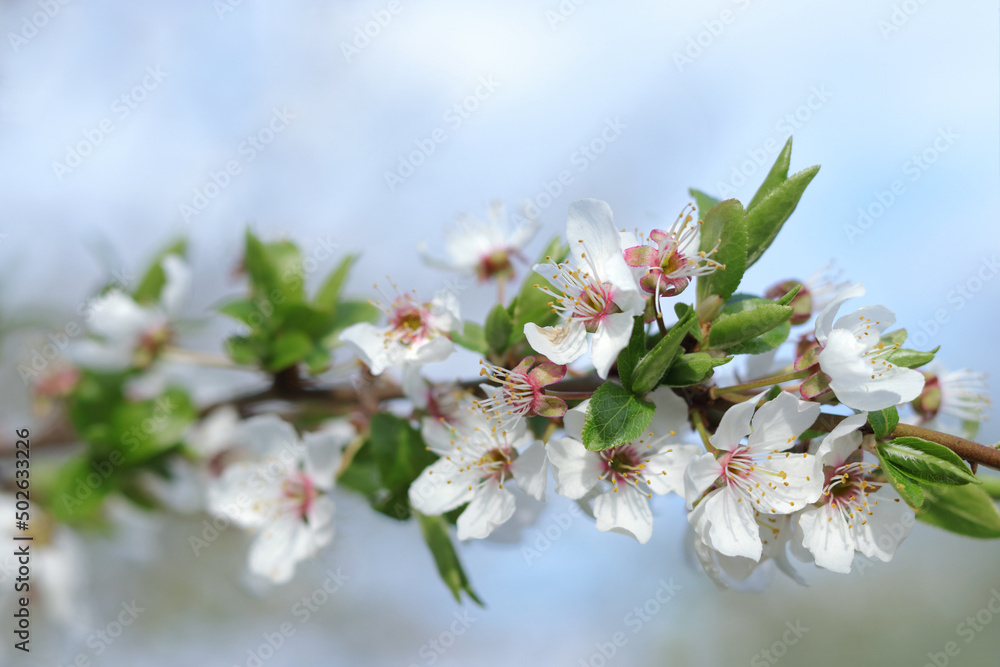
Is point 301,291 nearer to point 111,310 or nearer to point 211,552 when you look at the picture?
point 111,310

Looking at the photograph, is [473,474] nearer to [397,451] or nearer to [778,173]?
[397,451]

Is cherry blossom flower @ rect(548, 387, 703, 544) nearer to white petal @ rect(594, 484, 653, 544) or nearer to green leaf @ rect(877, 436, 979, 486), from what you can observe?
white petal @ rect(594, 484, 653, 544)

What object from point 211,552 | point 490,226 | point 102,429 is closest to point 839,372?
point 490,226

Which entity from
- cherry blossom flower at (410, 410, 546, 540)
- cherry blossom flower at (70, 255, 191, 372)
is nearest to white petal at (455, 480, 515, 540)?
cherry blossom flower at (410, 410, 546, 540)

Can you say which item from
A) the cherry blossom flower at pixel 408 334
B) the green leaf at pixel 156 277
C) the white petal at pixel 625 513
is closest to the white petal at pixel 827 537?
the white petal at pixel 625 513

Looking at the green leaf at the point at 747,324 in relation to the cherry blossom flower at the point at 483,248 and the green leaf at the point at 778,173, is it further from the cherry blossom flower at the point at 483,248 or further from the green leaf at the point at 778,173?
the cherry blossom flower at the point at 483,248
